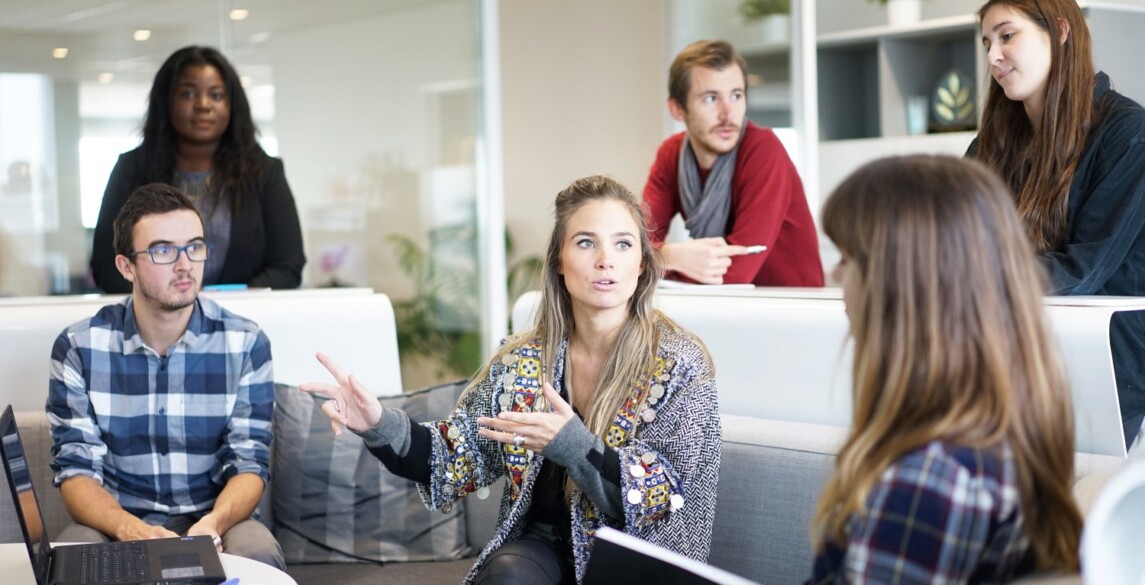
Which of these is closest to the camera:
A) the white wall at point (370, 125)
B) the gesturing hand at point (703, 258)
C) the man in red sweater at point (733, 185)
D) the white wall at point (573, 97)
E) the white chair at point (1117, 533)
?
the white chair at point (1117, 533)

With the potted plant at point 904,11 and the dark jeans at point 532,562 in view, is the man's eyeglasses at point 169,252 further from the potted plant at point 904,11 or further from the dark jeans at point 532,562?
the potted plant at point 904,11

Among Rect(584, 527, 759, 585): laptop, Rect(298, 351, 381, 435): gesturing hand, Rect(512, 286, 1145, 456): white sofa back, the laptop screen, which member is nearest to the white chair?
Rect(584, 527, 759, 585): laptop

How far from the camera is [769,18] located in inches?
201

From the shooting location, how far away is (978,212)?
1183 millimetres

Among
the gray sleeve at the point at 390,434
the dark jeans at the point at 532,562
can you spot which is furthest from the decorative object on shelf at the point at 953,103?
the gray sleeve at the point at 390,434

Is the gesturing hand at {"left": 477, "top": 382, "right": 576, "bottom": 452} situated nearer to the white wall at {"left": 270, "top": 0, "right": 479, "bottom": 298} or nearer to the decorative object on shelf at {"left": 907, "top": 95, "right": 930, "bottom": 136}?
the white wall at {"left": 270, "top": 0, "right": 479, "bottom": 298}

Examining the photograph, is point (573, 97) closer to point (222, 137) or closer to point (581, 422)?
point (222, 137)

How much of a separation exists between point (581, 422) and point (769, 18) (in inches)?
140

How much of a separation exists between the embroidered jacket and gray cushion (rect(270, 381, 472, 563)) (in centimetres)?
66

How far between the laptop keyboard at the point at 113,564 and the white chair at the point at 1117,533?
1403mm

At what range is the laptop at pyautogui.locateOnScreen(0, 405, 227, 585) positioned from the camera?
1.72m

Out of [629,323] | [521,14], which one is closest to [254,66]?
[521,14]

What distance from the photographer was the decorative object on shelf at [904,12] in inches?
187

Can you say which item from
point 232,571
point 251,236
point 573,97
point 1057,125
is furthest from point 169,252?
point 573,97
